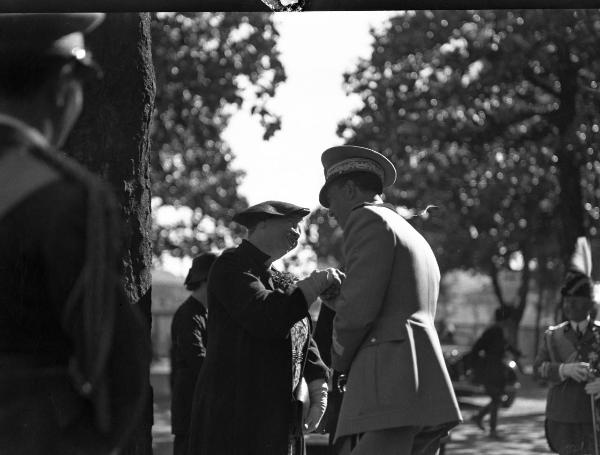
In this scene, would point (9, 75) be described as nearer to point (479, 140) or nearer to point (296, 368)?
point (296, 368)

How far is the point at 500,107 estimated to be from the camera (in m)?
19.3

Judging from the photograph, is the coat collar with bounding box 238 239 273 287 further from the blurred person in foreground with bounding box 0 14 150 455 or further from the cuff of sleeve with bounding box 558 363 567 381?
the cuff of sleeve with bounding box 558 363 567 381

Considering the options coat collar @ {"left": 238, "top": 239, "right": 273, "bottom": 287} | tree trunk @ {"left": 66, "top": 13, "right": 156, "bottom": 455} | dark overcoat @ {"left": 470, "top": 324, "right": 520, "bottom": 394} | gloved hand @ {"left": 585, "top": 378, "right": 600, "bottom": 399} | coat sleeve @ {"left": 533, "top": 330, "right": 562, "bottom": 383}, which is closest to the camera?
tree trunk @ {"left": 66, "top": 13, "right": 156, "bottom": 455}

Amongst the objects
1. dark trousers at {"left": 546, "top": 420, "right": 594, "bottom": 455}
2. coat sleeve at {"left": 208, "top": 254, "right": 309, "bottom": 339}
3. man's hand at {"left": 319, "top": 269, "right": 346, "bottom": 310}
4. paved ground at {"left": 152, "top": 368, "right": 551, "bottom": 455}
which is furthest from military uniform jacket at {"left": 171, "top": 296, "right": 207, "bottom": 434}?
dark trousers at {"left": 546, "top": 420, "right": 594, "bottom": 455}

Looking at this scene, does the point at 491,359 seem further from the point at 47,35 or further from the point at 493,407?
the point at 47,35

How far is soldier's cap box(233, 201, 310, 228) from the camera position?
220 inches

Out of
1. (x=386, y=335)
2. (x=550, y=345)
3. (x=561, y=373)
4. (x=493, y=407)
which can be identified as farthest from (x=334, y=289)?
(x=493, y=407)

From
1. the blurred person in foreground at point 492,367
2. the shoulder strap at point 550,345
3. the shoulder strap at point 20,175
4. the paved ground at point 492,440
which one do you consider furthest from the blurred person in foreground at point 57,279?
the blurred person in foreground at point 492,367

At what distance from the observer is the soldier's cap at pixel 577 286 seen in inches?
353

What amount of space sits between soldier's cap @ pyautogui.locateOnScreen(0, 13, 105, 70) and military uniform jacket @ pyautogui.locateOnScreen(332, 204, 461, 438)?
230 cm

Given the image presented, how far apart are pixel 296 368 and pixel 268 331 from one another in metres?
0.36

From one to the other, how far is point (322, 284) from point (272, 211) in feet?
2.31

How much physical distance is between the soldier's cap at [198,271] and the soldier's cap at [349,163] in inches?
104

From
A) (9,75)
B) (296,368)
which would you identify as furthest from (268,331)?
(9,75)
